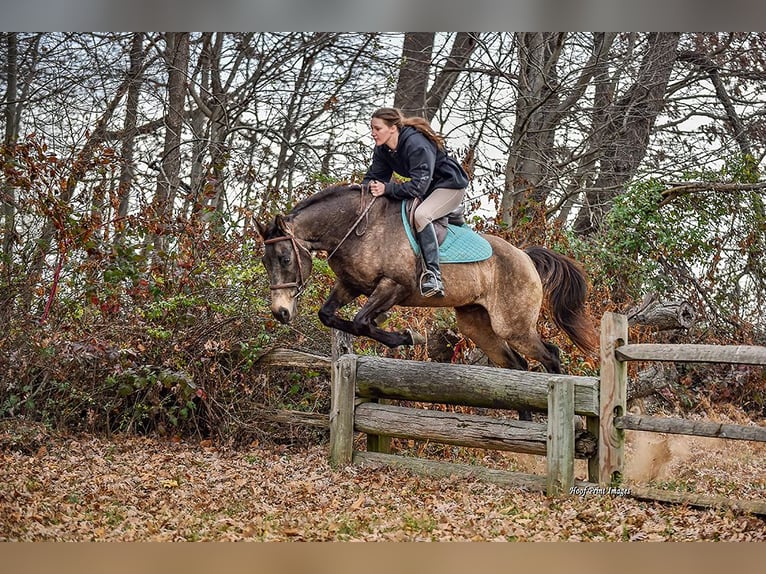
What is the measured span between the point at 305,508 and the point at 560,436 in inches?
51.6

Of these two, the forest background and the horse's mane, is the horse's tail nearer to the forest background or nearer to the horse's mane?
the forest background

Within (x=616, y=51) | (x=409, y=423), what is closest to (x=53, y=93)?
(x=409, y=423)

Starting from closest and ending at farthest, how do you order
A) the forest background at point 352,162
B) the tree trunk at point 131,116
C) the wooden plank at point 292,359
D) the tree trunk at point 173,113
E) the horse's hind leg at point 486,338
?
the horse's hind leg at point 486,338 < the wooden plank at point 292,359 < the forest background at point 352,162 < the tree trunk at point 131,116 < the tree trunk at point 173,113

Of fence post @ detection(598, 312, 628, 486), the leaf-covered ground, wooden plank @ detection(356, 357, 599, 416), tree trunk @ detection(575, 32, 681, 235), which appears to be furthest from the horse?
tree trunk @ detection(575, 32, 681, 235)

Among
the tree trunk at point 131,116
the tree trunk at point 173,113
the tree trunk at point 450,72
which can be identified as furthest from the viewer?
the tree trunk at point 450,72

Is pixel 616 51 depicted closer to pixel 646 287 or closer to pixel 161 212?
pixel 646 287

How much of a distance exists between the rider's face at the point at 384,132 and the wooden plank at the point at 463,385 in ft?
3.94

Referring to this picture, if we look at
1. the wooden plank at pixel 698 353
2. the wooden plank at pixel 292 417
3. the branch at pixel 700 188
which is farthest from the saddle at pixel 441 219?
the branch at pixel 700 188

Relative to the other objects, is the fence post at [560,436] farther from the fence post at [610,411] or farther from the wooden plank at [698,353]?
the wooden plank at [698,353]

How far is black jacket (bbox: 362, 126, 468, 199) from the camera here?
4543mm

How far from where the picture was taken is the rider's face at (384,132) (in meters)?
4.60

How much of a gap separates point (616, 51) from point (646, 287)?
74.6 inches

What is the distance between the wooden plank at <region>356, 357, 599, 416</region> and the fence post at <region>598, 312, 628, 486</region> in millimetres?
53

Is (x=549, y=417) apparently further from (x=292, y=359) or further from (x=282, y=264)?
(x=292, y=359)
